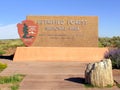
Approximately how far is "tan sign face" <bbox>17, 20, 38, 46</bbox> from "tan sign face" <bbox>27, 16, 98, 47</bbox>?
40 cm

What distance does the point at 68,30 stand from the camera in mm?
25016

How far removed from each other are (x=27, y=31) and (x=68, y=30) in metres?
3.07

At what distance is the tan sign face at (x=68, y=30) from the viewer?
24859 millimetres

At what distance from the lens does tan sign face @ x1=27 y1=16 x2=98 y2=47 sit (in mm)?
24859

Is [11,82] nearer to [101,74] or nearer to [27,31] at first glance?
[101,74]

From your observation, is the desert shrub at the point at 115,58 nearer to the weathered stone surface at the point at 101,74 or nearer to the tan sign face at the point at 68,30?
the weathered stone surface at the point at 101,74

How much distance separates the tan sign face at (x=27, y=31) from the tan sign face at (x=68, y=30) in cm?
40

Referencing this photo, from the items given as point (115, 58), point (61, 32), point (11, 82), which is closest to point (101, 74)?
point (11, 82)

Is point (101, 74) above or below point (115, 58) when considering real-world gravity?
below

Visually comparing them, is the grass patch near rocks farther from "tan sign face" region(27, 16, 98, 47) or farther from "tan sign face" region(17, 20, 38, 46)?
"tan sign face" region(27, 16, 98, 47)

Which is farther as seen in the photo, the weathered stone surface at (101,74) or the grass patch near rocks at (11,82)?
the grass patch near rocks at (11,82)

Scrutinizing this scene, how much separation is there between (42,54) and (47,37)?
5.70ft

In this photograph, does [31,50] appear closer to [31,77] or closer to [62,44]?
[62,44]

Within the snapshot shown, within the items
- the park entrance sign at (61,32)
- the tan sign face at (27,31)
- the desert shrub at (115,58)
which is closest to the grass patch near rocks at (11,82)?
the desert shrub at (115,58)
